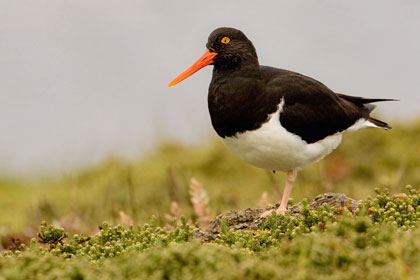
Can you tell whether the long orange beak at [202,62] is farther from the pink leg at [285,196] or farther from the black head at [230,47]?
the pink leg at [285,196]

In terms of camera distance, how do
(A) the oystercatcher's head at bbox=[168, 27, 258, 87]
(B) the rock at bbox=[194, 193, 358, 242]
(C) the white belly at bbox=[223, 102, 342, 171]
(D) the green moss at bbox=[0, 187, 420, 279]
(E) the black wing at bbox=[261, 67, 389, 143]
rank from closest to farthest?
1. (D) the green moss at bbox=[0, 187, 420, 279]
2. (B) the rock at bbox=[194, 193, 358, 242]
3. (C) the white belly at bbox=[223, 102, 342, 171]
4. (E) the black wing at bbox=[261, 67, 389, 143]
5. (A) the oystercatcher's head at bbox=[168, 27, 258, 87]

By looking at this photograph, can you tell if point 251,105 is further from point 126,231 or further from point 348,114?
point 126,231

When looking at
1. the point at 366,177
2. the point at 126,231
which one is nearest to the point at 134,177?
the point at 366,177

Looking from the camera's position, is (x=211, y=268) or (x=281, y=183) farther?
(x=281, y=183)

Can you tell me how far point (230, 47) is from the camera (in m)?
6.52

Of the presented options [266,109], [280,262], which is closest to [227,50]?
[266,109]

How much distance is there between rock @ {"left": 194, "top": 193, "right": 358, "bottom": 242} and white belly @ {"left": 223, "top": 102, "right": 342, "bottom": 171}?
48 centimetres

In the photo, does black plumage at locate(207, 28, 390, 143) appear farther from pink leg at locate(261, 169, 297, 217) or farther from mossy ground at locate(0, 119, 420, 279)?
mossy ground at locate(0, 119, 420, 279)

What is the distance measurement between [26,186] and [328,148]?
735cm

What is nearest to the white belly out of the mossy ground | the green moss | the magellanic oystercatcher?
the magellanic oystercatcher

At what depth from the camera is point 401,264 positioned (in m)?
3.42

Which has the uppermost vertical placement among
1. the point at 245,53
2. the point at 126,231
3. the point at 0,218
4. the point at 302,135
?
the point at 245,53

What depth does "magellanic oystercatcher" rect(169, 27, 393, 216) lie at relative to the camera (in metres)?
6.09

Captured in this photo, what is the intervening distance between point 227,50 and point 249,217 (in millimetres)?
1708
